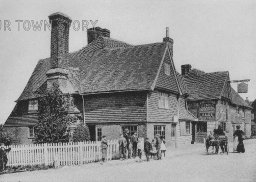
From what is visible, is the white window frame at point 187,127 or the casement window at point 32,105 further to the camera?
the white window frame at point 187,127

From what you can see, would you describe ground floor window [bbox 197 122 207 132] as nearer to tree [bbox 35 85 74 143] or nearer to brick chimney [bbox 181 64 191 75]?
brick chimney [bbox 181 64 191 75]

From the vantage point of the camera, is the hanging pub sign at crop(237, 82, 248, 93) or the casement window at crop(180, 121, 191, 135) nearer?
the hanging pub sign at crop(237, 82, 248, 93)

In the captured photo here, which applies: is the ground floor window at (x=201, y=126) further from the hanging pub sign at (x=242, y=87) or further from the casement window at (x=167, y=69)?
the casement window at (x=167, y=69)

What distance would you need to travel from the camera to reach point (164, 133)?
91.3ft

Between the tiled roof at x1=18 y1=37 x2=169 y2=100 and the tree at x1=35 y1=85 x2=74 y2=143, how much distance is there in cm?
470

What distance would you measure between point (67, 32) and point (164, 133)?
34.7 ft

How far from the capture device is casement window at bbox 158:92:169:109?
27.6m

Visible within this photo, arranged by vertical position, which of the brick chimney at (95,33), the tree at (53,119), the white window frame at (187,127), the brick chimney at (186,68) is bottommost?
the white window frame at (187,127)

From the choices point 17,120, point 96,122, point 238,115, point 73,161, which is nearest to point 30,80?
point 17,120

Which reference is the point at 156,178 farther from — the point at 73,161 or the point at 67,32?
the point at 67,32

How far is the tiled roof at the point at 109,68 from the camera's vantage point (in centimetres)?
2672

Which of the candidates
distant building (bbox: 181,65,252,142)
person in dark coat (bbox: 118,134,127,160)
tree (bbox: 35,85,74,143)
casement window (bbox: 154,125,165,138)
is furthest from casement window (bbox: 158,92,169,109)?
distant building (bbox: 181,65,252,142)

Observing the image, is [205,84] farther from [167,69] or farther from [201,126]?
[167,69]

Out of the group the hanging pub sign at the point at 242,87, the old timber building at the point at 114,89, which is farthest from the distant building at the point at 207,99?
the hanging pub sign at the point at 242,87
